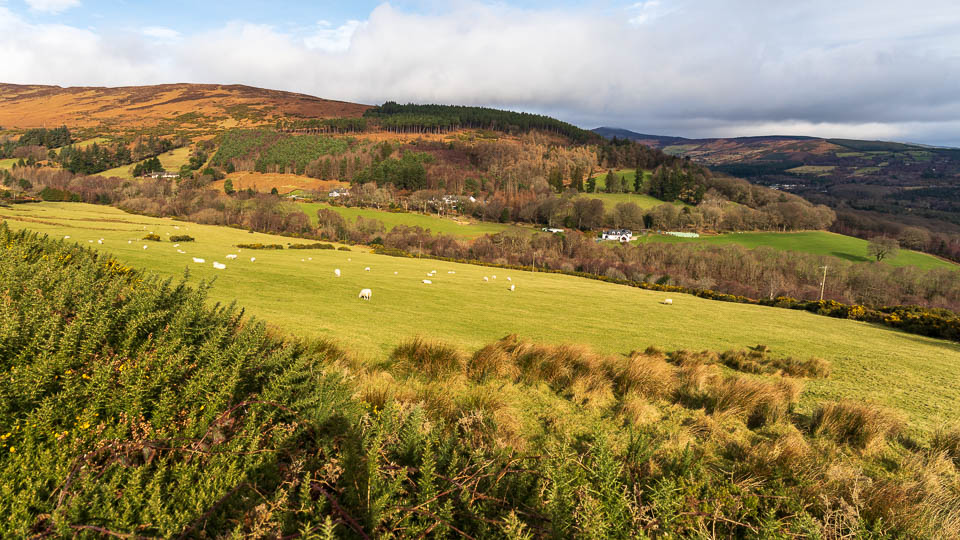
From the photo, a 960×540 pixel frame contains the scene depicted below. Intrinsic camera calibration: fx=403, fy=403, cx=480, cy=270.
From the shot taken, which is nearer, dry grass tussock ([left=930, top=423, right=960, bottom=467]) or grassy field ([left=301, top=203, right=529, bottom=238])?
dry grass tussock ([left=930, top=423, right=960, bottom=467])

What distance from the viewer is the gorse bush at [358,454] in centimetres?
265

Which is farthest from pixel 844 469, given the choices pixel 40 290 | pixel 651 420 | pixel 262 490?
pixel 40 290

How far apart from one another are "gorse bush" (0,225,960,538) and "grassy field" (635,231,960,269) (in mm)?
110329

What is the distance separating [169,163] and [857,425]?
219 metres

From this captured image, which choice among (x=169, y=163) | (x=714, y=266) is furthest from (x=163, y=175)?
(x=714, y=266)

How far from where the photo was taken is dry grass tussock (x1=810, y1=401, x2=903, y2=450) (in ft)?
17.9

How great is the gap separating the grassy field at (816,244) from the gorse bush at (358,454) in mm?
110329

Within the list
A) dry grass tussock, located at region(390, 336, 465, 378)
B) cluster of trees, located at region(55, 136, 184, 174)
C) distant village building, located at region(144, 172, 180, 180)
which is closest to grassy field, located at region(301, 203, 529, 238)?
distant village building, located at region(144, 172, 180, 180)

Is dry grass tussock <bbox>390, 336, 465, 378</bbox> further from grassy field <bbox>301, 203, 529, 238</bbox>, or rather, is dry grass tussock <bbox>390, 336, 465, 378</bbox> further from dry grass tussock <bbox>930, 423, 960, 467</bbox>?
grassy field <bbox>301, 203, 529, 238</bbox>

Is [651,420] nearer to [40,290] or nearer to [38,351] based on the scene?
[38,351]

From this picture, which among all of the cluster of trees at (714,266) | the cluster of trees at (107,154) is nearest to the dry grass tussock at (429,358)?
the cluster of trees at (714,266)

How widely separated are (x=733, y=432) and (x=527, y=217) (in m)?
129

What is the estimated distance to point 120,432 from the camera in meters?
3.03

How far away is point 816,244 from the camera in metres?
101
